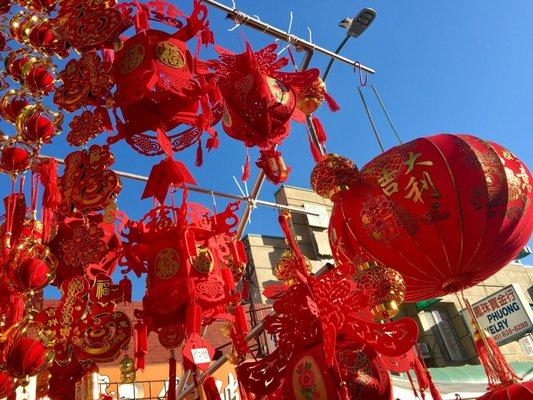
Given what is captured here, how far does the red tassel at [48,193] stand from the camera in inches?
78.6

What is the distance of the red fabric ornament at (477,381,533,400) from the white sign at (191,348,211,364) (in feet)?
4.60

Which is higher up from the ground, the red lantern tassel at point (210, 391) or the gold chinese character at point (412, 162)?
the gold chinese character at point (412, 162)

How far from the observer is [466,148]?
8.13 feet

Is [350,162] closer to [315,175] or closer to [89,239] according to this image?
[315,175]

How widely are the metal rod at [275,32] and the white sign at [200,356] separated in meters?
2.02

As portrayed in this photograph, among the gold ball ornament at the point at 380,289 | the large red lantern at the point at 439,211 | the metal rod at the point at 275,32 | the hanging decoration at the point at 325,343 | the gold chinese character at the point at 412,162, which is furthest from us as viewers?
the metal rod at the point at 275,32

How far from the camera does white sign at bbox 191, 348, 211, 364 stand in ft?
6.60

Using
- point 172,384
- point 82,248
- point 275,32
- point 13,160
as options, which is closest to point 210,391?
point 172,384

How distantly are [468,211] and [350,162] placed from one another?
0.64 m

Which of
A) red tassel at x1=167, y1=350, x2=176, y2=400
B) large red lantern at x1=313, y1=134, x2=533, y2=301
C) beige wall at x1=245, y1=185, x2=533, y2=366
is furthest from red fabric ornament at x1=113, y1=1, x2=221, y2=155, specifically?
beige wall at x1=245, y1=185, x2=533, y2=366

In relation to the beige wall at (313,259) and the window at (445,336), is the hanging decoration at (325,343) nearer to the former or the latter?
the beige wall at (313,259)

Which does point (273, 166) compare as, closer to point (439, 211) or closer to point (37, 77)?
point (439, 211)

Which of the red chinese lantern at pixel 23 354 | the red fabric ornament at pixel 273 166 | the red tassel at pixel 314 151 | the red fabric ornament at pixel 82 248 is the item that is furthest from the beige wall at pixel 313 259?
the red chinese lantern at pixel 23 354

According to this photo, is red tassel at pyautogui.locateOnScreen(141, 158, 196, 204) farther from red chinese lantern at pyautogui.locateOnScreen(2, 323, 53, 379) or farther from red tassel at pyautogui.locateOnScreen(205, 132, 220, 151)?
red chinese lantern at pyautogui.locateOnScreen(2, 323, 53, 379)
